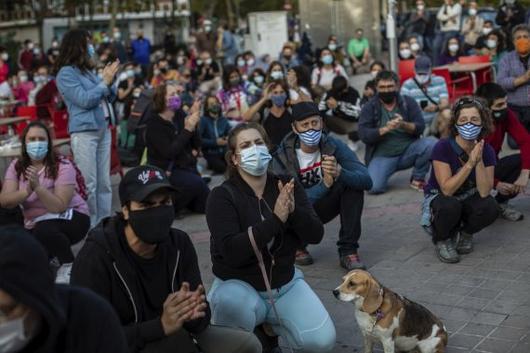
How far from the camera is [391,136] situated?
9.38 metres

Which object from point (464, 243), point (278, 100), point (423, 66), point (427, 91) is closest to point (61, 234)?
point (464, 243)

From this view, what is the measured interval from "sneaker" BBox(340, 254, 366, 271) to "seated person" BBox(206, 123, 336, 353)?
159 cm

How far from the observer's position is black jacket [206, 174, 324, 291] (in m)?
4.75

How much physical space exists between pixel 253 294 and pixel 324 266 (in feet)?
7.00

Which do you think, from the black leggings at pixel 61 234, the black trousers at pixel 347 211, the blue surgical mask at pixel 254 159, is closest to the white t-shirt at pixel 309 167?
the black trousers at pixel 347 211

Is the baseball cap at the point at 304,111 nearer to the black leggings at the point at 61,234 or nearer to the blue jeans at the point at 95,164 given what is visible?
the black leggings at the point at 61,234

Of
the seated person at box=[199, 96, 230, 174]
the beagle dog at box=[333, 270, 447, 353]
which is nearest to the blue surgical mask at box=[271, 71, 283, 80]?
the seated person at box=[199, 96, 230, 174]

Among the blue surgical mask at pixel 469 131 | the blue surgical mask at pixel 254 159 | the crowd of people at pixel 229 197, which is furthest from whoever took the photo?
the blue surgical mask at pixel 469 131

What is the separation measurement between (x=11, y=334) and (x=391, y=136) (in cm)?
732

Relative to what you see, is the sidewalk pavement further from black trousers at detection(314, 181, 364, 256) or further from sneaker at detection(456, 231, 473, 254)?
black trousers at detection(314, 181, 364, 256)

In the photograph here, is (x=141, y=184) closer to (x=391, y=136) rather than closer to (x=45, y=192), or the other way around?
(x=45, y=192)

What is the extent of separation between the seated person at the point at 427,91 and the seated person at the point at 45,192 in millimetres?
5895

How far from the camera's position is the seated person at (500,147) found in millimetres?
7379

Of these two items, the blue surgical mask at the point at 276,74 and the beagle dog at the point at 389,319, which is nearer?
the beagle dog at the point at 389,319
